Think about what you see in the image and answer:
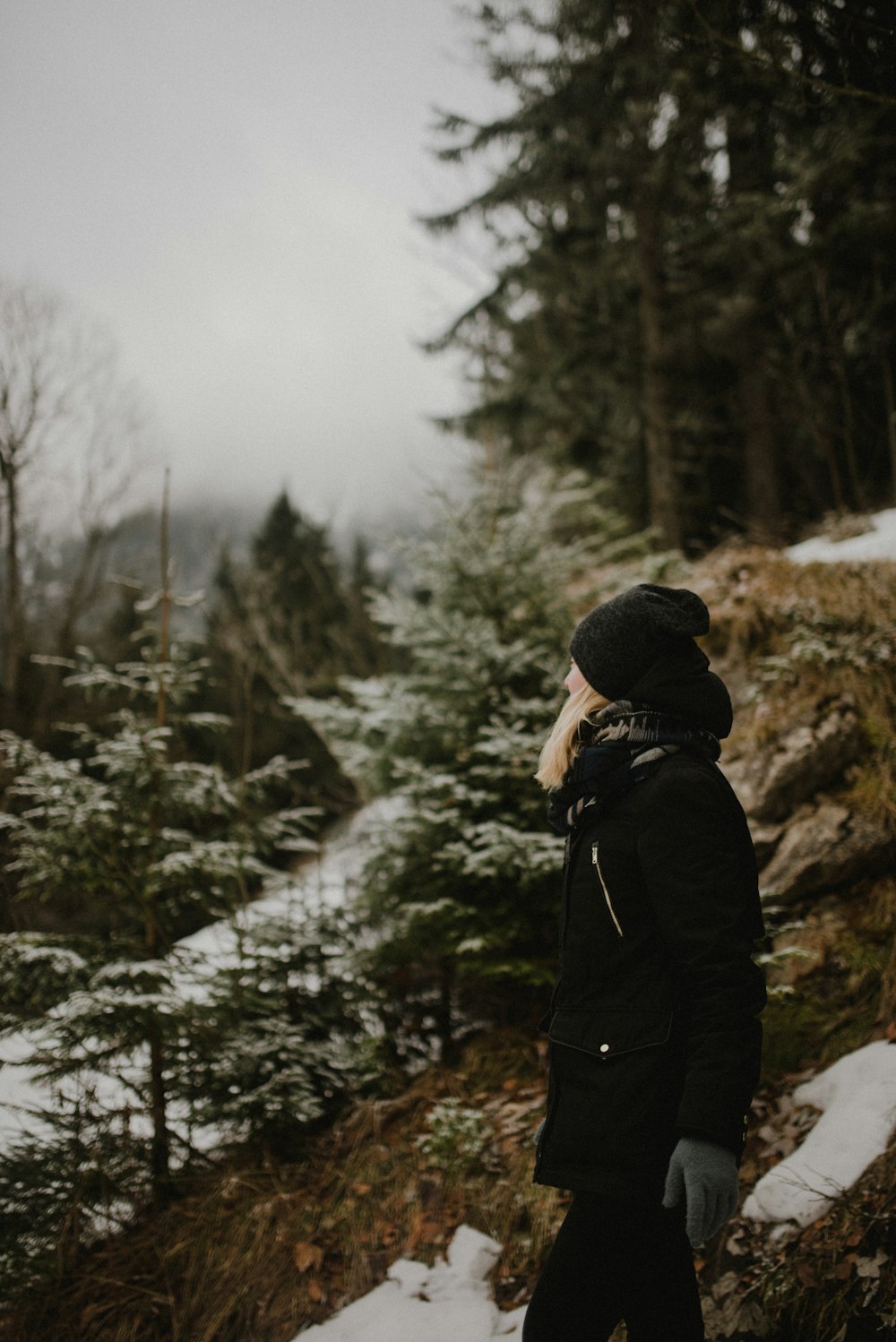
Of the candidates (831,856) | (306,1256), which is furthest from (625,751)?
(306,1256)

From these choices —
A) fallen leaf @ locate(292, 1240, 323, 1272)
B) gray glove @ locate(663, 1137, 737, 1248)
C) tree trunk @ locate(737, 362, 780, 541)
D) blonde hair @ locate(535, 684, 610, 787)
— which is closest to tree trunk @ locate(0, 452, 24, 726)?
fallen leaf @ locate(292, 1240, 323, 1272)

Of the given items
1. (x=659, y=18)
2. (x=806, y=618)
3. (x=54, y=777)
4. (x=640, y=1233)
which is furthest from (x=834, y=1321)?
(x=659, y=18)

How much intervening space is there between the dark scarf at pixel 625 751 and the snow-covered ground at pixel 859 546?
455cm

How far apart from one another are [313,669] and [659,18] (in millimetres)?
14976

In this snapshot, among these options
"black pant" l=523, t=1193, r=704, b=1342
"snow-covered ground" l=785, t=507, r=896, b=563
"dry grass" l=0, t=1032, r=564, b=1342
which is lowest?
"dry grass" l=0, t=1032, r=564, b=1342

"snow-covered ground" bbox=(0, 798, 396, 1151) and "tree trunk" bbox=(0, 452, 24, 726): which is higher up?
"tree trunk" bbox=(0, 452, 24, 726)

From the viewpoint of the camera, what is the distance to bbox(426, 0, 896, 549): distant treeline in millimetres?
8500

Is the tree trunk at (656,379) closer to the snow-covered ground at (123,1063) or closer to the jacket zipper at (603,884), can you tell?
the snow-covered ground at (123,1063)

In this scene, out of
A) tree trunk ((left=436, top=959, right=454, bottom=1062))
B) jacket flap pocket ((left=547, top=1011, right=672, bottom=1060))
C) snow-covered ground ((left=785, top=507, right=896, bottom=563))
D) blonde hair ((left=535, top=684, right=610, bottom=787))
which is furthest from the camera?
snow-covered ground ((left=785, top=507, right=896, bottom=563))

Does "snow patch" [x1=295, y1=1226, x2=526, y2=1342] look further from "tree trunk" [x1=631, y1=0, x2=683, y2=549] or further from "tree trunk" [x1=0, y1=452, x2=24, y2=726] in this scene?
"tree trunk" [x1=0, y1=452, x2=24, y2=726]

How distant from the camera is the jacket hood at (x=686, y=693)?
64.7 inches

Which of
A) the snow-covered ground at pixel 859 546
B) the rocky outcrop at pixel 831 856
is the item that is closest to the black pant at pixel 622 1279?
the rocky outcrop at pixel 831 856

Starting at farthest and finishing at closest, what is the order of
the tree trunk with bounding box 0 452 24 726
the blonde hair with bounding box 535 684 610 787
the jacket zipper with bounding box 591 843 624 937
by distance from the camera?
the tree trunk with bounding box 0 452 24 726, the blonde hair with bounding box 535 684 610 787, the jacket zipper with bounding box 591 843 624 937

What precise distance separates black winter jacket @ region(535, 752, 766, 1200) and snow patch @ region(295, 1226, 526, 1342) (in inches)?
63.1
